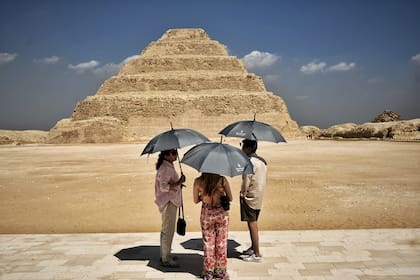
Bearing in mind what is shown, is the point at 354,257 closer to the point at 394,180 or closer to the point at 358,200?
the point at 358,200

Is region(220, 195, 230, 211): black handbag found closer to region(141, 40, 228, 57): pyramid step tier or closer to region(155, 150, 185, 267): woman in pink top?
region(155, 150, 185, 267): woman in pink top

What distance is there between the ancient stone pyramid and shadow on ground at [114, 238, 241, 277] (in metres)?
37.9

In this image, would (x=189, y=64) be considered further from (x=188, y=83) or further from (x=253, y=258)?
(x=253, y=258)

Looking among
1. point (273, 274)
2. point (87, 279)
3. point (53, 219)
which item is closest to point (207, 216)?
point (273, 274)

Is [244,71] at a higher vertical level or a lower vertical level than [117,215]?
higher

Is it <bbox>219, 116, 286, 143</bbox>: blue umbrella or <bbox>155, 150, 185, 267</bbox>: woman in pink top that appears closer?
<bbox>155, 150, 185, 267</bbox>: woman in pink top

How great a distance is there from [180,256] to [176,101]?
4733 centimetres

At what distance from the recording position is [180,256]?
222 inches

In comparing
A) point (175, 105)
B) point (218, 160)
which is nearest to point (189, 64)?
point (175, 105)

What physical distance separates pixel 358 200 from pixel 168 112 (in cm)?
4228

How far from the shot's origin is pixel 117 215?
906cm

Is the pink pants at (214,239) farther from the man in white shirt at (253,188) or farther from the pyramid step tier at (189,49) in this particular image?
the pyramid step tier at (189,49)

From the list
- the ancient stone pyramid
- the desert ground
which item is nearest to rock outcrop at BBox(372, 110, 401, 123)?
the ancient stone pyramid

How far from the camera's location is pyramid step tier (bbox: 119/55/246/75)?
5906cm
